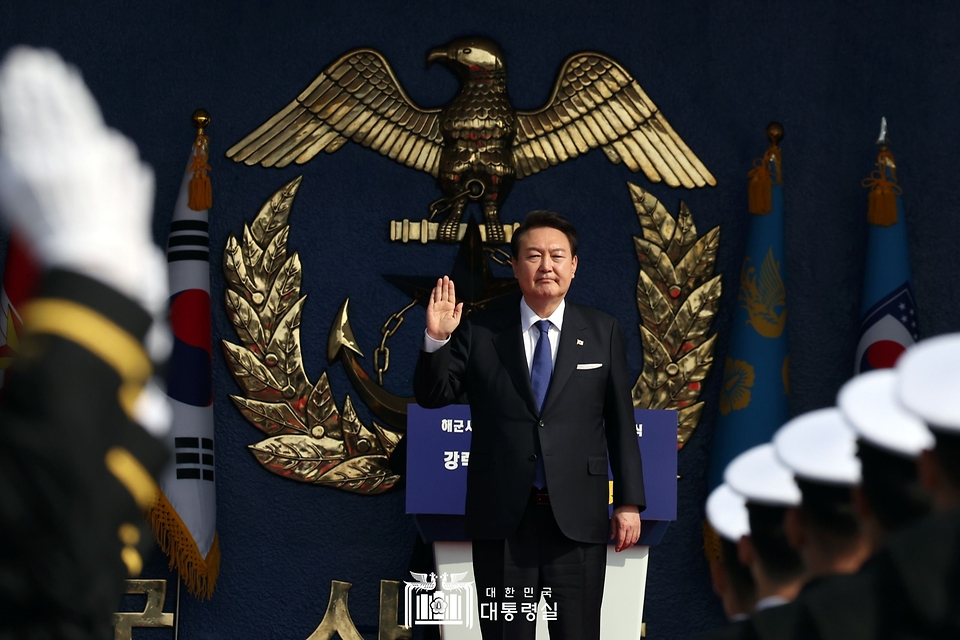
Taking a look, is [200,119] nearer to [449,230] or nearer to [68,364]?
[449,230]

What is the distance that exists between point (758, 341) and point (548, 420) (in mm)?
2228

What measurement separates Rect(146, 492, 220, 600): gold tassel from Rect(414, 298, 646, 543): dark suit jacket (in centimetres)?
199

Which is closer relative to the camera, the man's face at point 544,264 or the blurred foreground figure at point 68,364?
the blurred foreground figure at point 68,364

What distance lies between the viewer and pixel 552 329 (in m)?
3.31

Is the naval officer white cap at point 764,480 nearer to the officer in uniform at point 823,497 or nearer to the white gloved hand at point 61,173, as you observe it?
the officer in uniform at point 823,497

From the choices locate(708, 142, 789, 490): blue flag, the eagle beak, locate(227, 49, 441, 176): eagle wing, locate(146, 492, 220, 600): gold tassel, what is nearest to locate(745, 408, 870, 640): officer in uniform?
locate(708, 142, 789, 490): blue flag

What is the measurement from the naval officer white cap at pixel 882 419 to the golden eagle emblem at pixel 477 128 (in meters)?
3.92

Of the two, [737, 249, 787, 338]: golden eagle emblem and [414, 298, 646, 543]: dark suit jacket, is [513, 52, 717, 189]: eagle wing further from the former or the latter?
[414, 298, 646, 543]: dark suit jacket

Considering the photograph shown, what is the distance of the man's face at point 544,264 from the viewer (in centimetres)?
325

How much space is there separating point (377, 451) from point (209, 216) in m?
1.24

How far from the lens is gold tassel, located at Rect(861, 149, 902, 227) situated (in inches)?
205

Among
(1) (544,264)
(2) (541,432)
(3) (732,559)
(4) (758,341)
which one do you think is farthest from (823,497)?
(4) (758,341)

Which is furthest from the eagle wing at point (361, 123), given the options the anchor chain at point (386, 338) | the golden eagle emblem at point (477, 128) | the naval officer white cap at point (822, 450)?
the naval officer white cap at point (822, 450)

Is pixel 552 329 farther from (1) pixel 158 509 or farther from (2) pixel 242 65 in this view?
(2) pixel 242 65
